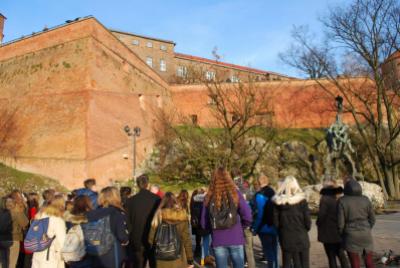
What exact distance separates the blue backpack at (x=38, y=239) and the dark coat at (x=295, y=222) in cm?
301

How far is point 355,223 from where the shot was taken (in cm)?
498

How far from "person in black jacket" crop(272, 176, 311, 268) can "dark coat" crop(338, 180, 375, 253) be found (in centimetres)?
57

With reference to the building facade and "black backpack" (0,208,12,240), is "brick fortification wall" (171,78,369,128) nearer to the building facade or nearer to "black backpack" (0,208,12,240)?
the building facade

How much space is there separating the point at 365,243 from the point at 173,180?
863 inches

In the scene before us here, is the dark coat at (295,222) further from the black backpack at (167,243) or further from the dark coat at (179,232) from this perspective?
the black backpack at (167,243)

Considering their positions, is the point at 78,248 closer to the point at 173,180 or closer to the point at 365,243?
the point at 365,243

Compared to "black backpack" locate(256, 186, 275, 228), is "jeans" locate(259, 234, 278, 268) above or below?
below

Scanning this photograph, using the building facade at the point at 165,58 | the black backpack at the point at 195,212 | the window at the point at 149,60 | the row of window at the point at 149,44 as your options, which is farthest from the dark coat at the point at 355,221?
the row of window at the point at 149,44

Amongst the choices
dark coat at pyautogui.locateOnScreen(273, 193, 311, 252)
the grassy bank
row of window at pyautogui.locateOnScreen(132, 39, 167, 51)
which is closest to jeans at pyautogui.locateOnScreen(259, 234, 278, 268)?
dark coat at pyautogui.locateOnScreen(273, 193, 311, 252)

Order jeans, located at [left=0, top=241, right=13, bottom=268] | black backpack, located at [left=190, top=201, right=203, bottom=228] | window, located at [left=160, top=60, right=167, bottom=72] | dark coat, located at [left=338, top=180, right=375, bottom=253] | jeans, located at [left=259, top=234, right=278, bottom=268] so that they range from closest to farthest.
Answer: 1. dark coat, located at [left=338, top=180, right=375, bottom=253]
2. jeans, located at [left=259, top=234, right=278, bottom=268]
3. jeans, located at [left=0, top=241, right=13, bottom=268]
4. black backpack, located at [left=190, top=201, right=203, bottom=228]
5. window, located at [left=160, top=60, right=167, bottom=72]

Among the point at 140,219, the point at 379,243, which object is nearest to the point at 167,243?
the point at 140,219

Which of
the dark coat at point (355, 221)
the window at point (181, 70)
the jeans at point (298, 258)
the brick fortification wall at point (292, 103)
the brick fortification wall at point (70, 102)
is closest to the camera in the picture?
the jeans at point (298, 258)

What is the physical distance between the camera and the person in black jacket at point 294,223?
4.81 m

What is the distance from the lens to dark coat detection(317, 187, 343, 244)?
17.9 feet
